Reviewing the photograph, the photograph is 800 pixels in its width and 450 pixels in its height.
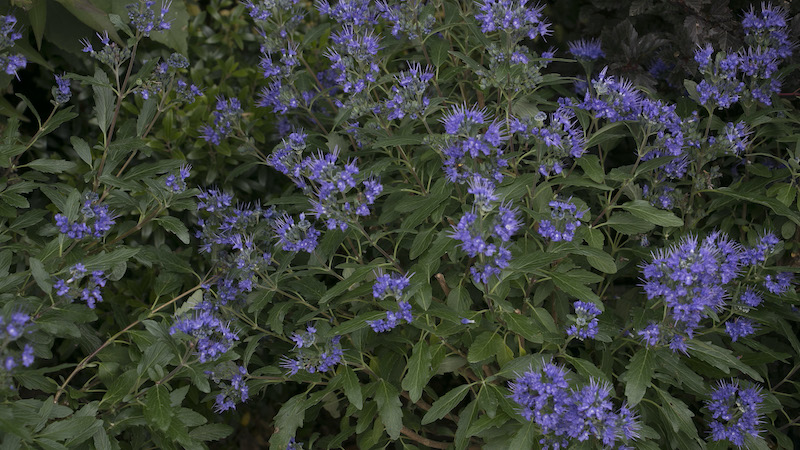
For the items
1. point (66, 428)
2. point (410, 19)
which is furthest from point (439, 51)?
point (66, 428)

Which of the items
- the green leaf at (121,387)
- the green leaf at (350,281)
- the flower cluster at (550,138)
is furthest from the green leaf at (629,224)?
the green leaf at (121,387)

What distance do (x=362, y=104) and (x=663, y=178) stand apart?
3.25 feet

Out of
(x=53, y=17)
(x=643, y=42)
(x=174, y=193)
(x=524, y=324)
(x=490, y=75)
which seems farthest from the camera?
(x=53, y=17)

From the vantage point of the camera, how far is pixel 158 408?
215 centimetres

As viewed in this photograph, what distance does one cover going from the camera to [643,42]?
294 centimetres

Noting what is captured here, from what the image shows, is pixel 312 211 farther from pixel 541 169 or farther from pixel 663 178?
pixel 663 178

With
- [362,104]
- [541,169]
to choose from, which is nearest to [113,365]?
[362,104]

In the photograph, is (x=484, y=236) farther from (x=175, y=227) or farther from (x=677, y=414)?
(x=175, y=227)

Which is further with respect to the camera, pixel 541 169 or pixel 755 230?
pixel 755 230

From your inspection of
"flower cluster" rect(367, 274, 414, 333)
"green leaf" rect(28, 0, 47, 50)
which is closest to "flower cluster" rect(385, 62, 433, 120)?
"flower cluster" rect(367, 274, 414, 333)

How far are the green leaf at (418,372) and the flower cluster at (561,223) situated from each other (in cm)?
47

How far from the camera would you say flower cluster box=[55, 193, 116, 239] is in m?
2.25

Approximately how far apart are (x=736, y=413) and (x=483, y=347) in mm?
800

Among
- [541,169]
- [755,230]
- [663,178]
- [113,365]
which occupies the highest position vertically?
[541,169]
